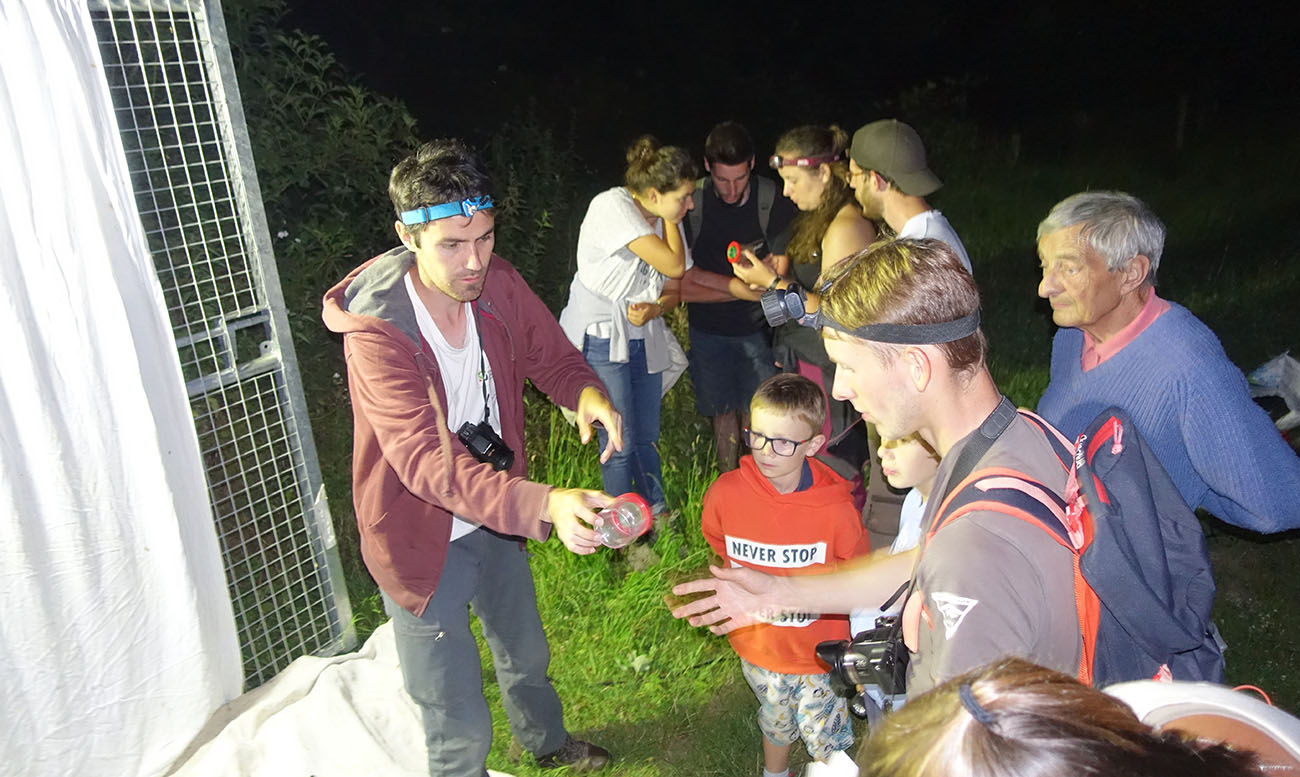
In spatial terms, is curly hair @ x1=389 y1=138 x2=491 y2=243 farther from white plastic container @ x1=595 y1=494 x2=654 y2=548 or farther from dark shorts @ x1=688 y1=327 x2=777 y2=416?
dark shorts @ x1=688 y1=327 x2=777 y2=416

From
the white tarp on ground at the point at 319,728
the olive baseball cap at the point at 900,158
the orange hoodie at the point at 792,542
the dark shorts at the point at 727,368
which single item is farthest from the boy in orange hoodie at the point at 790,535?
the dark shorts at the point at 727,368

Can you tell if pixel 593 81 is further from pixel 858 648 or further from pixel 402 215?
pixel 858 648

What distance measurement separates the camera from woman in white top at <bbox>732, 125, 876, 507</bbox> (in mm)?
3754

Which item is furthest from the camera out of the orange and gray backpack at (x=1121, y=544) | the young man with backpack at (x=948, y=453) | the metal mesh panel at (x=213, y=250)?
the metal mesh panel at (x=213, y=250)

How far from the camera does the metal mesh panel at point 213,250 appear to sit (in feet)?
10.1

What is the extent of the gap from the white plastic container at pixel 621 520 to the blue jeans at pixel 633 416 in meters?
1.88

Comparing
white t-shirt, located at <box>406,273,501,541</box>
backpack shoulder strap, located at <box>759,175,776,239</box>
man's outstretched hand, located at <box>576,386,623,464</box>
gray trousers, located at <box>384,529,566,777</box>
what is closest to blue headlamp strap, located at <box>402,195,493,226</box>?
white t-shirt, located at <box>406,273,501,541</box>

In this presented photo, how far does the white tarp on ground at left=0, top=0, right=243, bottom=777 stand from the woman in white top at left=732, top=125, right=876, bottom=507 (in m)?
2.34

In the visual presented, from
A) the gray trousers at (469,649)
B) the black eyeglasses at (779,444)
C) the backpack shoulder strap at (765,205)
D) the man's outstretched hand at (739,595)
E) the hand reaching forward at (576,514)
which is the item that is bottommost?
the gray trousers at (469,649)

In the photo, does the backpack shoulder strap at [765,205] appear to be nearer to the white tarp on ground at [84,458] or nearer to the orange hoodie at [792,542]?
the orange hoodie at [792,542]

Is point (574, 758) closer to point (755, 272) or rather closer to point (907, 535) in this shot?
point (907, 535)

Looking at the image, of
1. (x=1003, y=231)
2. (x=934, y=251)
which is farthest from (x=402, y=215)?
(x=1003, y=231)

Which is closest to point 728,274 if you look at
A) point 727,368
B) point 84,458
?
point 727,368

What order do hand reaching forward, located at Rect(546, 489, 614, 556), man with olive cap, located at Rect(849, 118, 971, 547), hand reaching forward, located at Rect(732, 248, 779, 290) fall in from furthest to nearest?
hand reaching forward, located at Rect(732, 248, 779, 290), man with olive cap, located at Rect(849, 118, 971, 547), hand reaching forward, located at Rect(546, 489, 614, 556)
